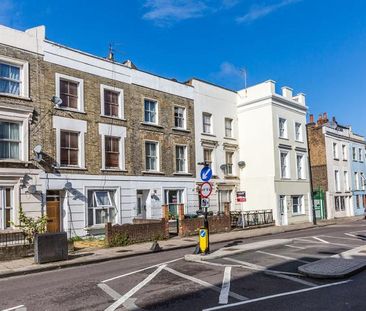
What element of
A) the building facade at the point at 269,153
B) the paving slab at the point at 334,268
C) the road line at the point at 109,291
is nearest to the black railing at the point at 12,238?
the road line at the point at 109,291

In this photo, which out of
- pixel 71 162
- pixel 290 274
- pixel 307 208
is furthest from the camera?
pixel 307 208

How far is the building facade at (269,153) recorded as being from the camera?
32.1 metres

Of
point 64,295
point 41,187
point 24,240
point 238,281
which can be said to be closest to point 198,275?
point 238,281

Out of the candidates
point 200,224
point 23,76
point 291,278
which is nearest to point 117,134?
point 23,76

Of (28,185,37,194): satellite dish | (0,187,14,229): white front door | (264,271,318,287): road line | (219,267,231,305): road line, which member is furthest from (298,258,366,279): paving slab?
(0,187,14,229): white front door

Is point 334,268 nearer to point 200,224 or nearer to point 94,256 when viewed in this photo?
point 94,256

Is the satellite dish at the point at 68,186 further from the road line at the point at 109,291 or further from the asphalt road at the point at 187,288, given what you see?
the road line at the point at 109,291

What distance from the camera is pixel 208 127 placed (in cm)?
3092

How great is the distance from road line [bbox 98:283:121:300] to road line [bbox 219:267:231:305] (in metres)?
2.27

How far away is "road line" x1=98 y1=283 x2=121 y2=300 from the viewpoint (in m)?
8.71

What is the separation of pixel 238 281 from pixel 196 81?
2216 cm

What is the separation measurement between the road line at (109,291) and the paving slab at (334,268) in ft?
16.1

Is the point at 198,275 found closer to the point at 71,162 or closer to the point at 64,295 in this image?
the point at 64,295

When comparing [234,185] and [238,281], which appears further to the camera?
[234,185]
